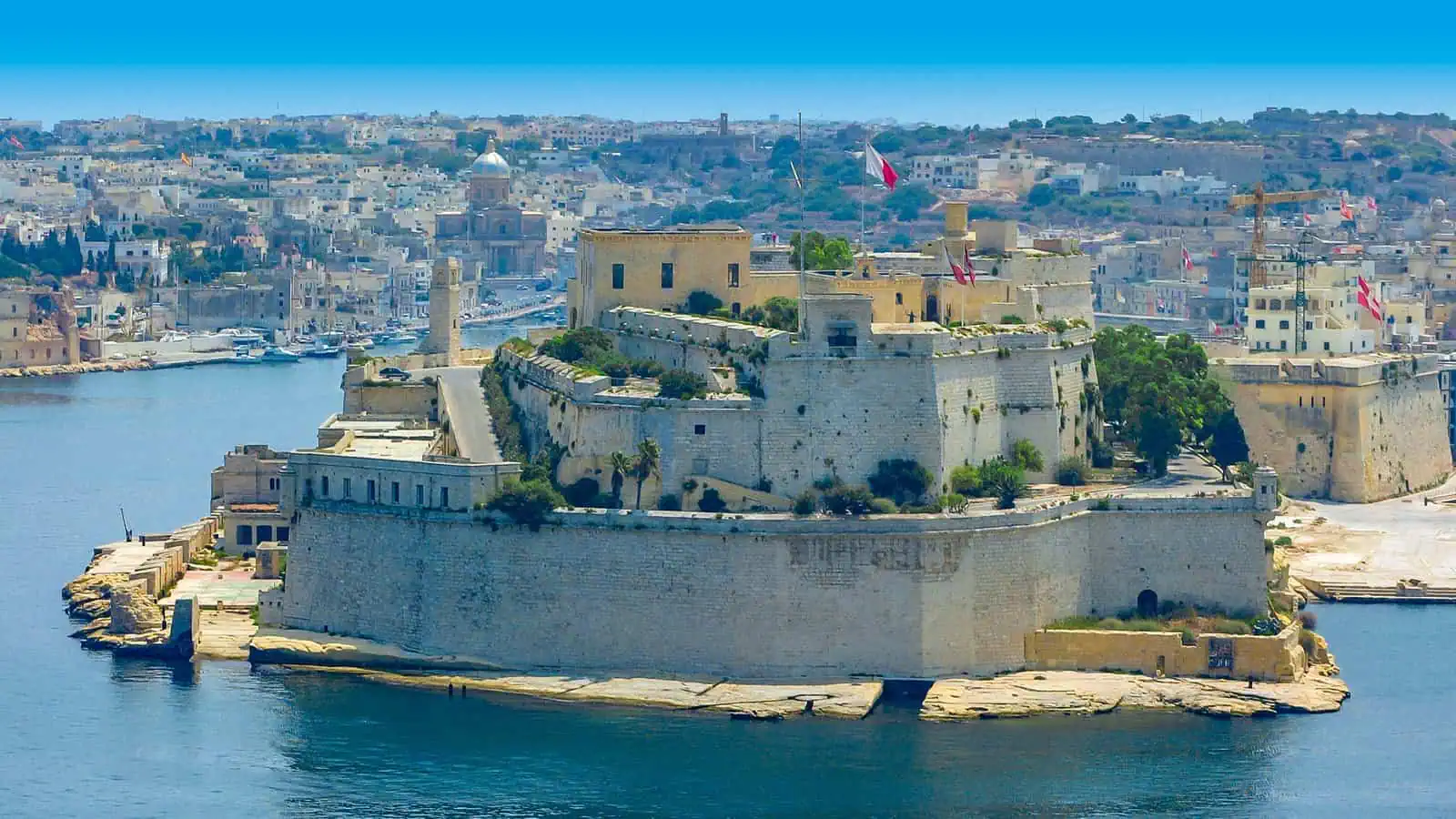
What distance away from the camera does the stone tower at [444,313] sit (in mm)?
65188

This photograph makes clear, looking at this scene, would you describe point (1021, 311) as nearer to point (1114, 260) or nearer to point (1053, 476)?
point (1053, 476)

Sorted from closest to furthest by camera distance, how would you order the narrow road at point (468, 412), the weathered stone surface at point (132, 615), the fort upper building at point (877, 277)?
the weathered stone surface at point (132, 615)
the narrow road at point (468, 412)
the fort upper building at point (877, 277)

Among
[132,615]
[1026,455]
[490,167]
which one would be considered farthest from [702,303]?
[490,167]

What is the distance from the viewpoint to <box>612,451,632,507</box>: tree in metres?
50.5

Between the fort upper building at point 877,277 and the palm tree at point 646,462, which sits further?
the fort upper building at point 877,277

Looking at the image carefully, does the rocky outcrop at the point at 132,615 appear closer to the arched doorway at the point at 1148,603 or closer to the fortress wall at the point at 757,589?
the fortress wall at the point at 757,589

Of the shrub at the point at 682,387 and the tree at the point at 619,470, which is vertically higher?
the shrub at the point at 682,387

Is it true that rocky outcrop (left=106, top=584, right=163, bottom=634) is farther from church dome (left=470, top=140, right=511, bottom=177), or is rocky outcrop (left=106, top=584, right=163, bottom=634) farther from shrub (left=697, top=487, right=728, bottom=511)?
church dome (left=470, top=140, right=511, bottom=177)

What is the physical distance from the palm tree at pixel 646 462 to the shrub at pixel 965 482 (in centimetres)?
430

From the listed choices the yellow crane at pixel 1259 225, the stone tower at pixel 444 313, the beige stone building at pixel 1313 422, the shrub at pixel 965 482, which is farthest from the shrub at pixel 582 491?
the yellow crane at pixel 1259 225

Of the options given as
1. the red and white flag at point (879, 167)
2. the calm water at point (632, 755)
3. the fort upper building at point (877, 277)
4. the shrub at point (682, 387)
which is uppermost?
the red and white flag at point (879, 167)

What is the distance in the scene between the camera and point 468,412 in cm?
5834

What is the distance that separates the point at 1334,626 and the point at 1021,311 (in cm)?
689

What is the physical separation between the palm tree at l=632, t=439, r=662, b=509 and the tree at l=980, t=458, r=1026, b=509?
4813mm
